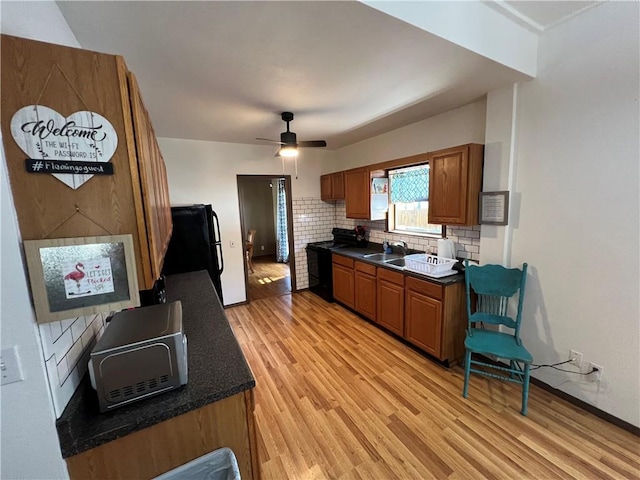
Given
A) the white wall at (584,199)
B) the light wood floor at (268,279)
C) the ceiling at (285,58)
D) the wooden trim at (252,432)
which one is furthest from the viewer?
the light wood floor at (268,279)

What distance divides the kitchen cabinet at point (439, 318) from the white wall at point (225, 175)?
106 inches

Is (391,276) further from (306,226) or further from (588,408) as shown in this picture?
(306,226)

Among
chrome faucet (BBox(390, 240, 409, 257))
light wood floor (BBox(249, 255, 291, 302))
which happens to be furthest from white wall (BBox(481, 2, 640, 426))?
light wood floor (BBox(249, 255, 291, 302))

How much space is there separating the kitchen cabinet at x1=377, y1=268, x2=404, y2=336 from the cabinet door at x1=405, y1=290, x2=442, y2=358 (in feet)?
0.32

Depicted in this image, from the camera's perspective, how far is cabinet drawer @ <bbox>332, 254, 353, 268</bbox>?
12.0ft

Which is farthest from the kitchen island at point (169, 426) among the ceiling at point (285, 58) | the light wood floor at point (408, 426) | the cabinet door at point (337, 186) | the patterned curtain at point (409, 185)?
the cabinet door at point (337, 186)

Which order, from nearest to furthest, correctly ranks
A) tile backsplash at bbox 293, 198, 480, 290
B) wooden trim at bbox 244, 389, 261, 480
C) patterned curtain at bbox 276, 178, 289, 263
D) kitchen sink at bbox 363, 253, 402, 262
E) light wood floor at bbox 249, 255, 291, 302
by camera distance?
wooden trim at bbox 244, 389, 261, 480 → kitchen sink at bbox 363, 253, 402, 262 → tile backsplash at bbox 293, 198, 480, 290 → light wood floor at bbox 249, 255, 291, 302 → patterned curtain at bbox 276, 178, 289, 263

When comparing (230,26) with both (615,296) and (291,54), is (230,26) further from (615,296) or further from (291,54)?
(615,296)

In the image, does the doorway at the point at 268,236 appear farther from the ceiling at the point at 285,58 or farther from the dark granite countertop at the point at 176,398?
the dark granite countertop at the point at 176,398

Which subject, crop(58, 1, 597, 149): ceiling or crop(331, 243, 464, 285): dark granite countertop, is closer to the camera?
crop(58, 1, 597, 149): ceiling

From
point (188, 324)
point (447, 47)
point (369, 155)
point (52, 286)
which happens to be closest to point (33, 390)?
point (52, 286)

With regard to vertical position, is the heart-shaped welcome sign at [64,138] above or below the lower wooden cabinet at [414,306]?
above

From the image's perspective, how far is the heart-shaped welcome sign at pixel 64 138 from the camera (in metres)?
0.75

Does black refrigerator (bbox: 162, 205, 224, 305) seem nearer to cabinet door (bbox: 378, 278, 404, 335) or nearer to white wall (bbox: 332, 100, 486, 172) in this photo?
cabinet door (bbox: 378, 278, 404, 335)
